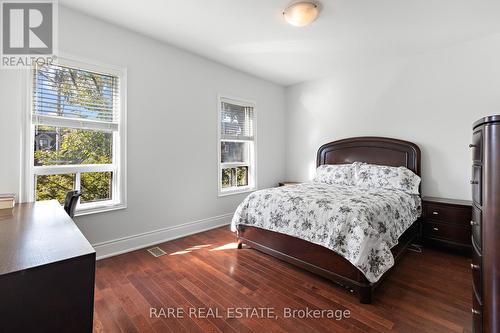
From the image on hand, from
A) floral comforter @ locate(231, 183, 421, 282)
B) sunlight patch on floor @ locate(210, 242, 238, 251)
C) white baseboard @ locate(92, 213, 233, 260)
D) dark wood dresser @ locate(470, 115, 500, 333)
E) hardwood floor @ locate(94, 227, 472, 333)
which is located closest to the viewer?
dark wood dresser @ locate(470, 115, 500, 333)

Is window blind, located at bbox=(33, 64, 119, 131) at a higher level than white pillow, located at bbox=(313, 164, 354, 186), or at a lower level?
higher

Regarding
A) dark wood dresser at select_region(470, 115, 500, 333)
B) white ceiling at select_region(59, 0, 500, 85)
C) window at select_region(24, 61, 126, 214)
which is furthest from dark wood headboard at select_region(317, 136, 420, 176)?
window at select_region(24, 61, 126, 214)

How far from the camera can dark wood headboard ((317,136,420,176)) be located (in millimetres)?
3363

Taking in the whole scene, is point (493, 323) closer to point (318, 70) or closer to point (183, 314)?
point (183, 314)

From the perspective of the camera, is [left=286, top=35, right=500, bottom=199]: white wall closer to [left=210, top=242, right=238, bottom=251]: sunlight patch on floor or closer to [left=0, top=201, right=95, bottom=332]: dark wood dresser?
[left=210, top=242, right=238, bottom=251]: sunlight patch on floor

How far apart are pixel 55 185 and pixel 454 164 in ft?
15.6

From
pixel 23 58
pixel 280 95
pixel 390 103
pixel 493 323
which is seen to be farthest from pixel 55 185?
pixel 390 103

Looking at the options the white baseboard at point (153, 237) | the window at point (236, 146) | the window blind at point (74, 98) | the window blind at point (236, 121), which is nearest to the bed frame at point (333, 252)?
the white baseboard at point (153, 237)

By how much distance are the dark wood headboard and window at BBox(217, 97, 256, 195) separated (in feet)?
4.33

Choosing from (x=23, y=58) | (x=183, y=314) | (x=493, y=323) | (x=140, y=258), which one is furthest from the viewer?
(x=140, y=258)

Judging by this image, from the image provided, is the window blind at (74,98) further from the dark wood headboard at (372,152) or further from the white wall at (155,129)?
the dark wood headboard at (372,152)

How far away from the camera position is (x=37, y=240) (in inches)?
42.8

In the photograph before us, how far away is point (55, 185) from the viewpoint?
95.7 inches

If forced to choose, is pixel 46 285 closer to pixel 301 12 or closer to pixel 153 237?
pixel 153 237
